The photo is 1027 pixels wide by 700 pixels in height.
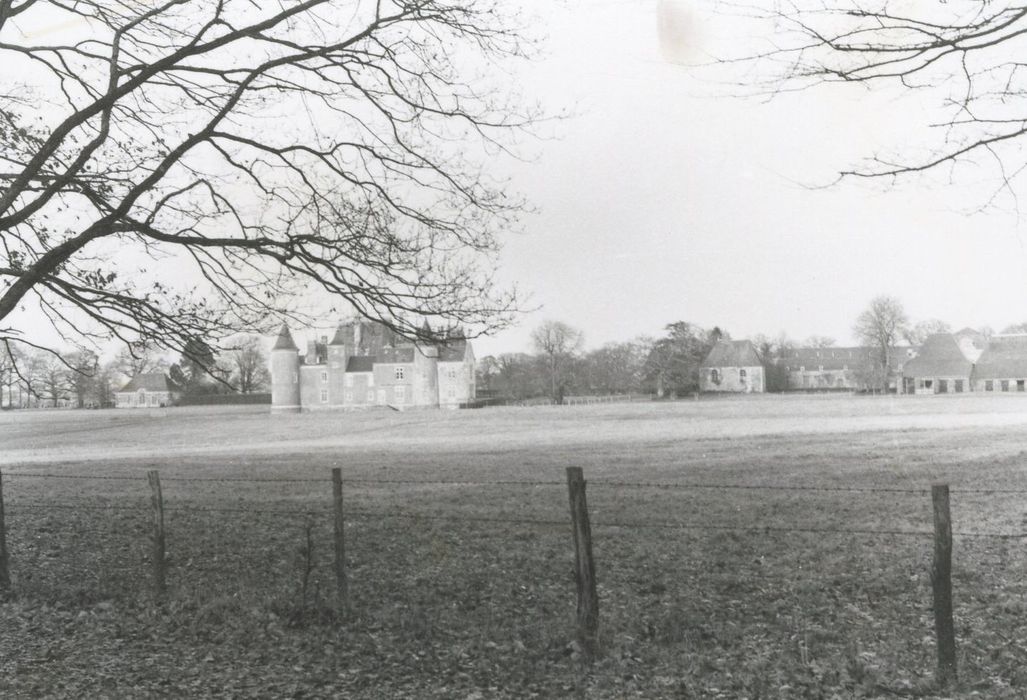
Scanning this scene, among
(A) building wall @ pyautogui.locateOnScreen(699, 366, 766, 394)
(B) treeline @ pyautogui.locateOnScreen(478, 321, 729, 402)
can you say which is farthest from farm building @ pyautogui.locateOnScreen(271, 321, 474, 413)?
(A) building wall @ pyautogui.locateOnScreen(699, 366, 766, 394)

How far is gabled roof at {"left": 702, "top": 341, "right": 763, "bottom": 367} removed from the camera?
57.8 metres

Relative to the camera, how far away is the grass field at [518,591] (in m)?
6.25

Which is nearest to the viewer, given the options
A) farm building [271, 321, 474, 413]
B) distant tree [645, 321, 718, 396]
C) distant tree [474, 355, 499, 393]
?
distant tree [645, 321, 718, 396]

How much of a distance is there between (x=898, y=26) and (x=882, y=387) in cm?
4890

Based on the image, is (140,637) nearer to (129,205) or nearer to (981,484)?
(129,205)

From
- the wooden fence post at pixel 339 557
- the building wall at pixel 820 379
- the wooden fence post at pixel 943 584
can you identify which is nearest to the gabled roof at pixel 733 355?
the building wall at pixel 820 379

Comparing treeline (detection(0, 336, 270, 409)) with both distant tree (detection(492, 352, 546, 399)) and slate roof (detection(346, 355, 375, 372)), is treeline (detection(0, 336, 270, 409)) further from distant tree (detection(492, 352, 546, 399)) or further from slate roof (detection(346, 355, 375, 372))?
slate roof (detection(346, 355, 375, 372))

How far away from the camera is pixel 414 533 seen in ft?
37.8

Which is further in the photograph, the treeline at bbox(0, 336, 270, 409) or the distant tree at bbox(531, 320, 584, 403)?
the distant tree at bbox(531, 320, 584, 403)

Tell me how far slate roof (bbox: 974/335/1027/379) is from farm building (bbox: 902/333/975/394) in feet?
4.09

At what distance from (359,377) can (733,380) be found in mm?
41425

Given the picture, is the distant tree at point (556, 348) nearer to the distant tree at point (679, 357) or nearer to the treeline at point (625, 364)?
the treeline at point (625, 364)

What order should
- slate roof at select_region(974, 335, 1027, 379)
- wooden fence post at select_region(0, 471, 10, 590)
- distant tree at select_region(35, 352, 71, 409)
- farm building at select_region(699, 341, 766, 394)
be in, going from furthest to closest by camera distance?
farm building at select_region(699, 341, 766, 394) → slate roof at select_region(974, 335, 1027, 379) → distant tree at select_region(35, 352, 71, 409) → wooden fence post at select_region(0, 471, 10, 590)

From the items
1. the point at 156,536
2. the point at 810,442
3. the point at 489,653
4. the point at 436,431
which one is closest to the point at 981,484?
the point at 810,442
